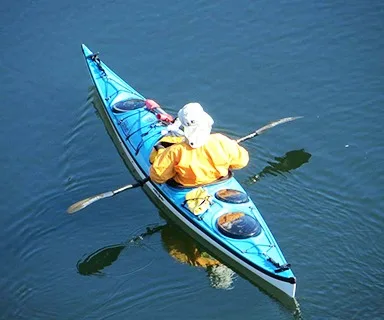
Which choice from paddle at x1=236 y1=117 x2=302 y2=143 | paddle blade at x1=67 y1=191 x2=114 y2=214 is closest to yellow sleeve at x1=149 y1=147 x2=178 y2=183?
paddle blade at x1=67 y1=191 x2=114 y2=214

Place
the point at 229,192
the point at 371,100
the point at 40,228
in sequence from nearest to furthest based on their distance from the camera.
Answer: the point at 229,192, the point at 40,228, the point at 371,100

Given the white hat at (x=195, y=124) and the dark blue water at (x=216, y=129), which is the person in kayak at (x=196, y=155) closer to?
the white hat at (x=195, y=124)

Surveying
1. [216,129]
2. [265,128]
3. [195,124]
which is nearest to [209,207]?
[195,124]

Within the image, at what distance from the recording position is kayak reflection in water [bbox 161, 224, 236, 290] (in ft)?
28.4

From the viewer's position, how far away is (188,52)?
12.3m

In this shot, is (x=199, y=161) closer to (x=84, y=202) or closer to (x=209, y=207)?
(x=209, y=207)

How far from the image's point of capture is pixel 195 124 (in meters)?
8.39

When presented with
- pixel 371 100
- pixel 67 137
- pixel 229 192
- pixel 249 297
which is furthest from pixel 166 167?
pixel 371 100

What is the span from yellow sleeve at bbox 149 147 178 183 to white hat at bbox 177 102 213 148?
0.28m

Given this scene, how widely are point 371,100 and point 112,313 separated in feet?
16.9

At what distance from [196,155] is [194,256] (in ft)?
4.34

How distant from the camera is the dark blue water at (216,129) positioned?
851 cm

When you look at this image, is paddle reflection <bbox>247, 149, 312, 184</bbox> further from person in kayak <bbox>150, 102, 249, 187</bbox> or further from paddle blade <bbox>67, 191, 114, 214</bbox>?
paddle blade <bbox>67, 191, 114, 214</bbox>

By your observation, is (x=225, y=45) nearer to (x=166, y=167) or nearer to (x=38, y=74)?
(x=38, y=74)
